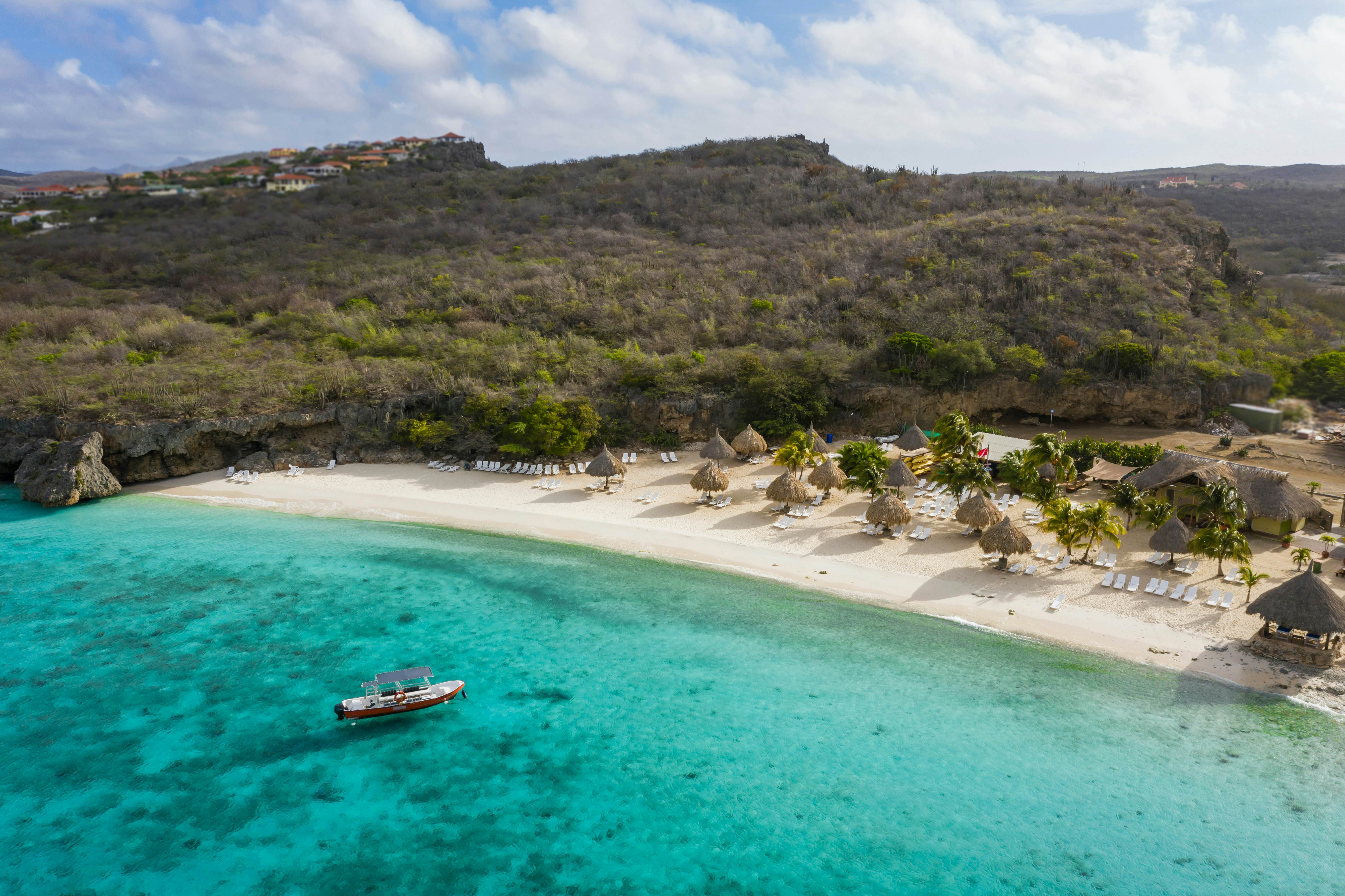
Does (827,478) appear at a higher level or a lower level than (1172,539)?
higher

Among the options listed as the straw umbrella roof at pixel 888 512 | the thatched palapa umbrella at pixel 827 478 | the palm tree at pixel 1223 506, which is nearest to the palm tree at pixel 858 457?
the thatched palapa umbrella at pixel 827 478

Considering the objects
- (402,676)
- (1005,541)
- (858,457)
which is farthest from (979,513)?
(402,676)

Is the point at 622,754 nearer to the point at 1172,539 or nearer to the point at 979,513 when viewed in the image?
the point at 979,513

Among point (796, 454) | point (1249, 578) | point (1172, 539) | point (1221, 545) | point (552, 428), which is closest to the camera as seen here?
point (1249, 578)

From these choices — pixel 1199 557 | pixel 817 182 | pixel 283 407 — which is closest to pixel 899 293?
pixel 1199 557

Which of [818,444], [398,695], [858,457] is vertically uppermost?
[818,444]

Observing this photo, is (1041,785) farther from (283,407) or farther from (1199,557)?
(283,407)

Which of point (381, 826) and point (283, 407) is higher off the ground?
point (283, 407)
